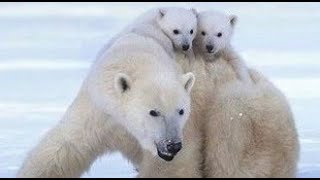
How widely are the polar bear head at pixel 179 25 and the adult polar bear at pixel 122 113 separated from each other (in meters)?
0.62

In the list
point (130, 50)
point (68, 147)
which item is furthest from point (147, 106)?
point (68, 147)

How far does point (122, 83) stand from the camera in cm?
448

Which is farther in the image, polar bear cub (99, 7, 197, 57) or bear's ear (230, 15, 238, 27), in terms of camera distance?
bear's ear (230, 15, 238, 27)

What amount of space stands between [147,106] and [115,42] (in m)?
0.95

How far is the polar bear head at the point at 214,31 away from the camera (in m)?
5.89

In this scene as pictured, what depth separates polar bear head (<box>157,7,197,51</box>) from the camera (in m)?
5.66

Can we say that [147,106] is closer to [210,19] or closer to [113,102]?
[113,102]

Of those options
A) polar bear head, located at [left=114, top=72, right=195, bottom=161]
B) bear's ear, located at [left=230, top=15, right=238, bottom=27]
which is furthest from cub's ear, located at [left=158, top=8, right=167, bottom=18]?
polar bear head, located at [left=114, top=72, right=195, bottom=161]

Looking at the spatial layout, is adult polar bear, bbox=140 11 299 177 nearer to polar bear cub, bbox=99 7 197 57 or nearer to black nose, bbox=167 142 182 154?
polar bear cub, bbox=99 7 197 57

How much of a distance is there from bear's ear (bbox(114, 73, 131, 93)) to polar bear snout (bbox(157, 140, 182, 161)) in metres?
0.48

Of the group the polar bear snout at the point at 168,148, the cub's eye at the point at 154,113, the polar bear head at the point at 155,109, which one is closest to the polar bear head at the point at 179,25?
the polar bear head at the point at 155,109

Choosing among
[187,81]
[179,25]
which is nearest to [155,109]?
[187,81]

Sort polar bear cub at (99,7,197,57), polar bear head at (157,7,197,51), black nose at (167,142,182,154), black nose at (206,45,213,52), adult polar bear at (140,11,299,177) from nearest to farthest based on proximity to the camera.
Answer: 1. black nose at (167,142,182,154)
2. adult polar bear at (140,11,299,177)
3. polar bear cub at (99,7,197,57)
4. polar bear head at (157,7,197,51)
5. black nose at (206,45,213,52)

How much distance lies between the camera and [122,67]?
4.67 metres
